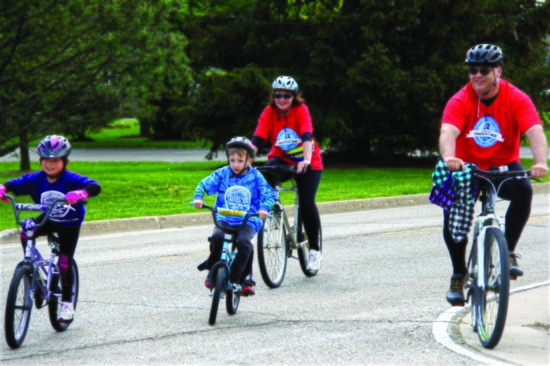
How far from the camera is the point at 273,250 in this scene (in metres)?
8.67

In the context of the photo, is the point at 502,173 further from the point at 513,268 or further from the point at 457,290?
the point at 457,290

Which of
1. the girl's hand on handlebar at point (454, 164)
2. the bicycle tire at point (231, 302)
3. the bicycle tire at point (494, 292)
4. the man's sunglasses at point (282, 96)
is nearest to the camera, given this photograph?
the bicycle tire at point (494, 292)

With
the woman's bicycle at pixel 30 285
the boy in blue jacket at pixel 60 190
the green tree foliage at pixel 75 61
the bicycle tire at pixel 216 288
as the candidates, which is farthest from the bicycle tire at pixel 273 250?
the green tree foliage at pixel 75 61

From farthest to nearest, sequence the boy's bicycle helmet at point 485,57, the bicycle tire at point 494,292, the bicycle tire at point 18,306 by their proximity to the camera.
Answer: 1. the boy's bicycle helmet at point 485,57
2. the bicycle tire at point 18,306
3. the bicycle tire at point 494,292

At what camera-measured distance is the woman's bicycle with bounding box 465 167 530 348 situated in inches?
227

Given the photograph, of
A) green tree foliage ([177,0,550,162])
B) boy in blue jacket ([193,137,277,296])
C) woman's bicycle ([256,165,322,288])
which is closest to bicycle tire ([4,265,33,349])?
boy in blue jacket ([193,137,277,296])

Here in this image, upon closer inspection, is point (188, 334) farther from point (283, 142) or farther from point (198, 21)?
point (198, 21)

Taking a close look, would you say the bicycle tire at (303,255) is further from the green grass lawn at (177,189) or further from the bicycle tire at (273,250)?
the green grass lawn at (177,189)

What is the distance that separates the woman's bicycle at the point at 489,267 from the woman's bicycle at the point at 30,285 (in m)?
2.86

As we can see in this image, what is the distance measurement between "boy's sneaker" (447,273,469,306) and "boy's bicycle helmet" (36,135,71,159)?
2.89 meters

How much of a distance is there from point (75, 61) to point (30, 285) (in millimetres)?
11487

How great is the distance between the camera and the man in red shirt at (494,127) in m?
6.31

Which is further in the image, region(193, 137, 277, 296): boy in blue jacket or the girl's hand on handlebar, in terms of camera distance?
region(193, 137, 277, 296): boy in blue jacket

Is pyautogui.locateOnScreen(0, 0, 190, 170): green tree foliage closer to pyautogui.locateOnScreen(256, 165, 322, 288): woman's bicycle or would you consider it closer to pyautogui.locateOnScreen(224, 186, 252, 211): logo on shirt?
pyautogui.locateOnScreen(256, 165, 322, 288): woman's bicycle
